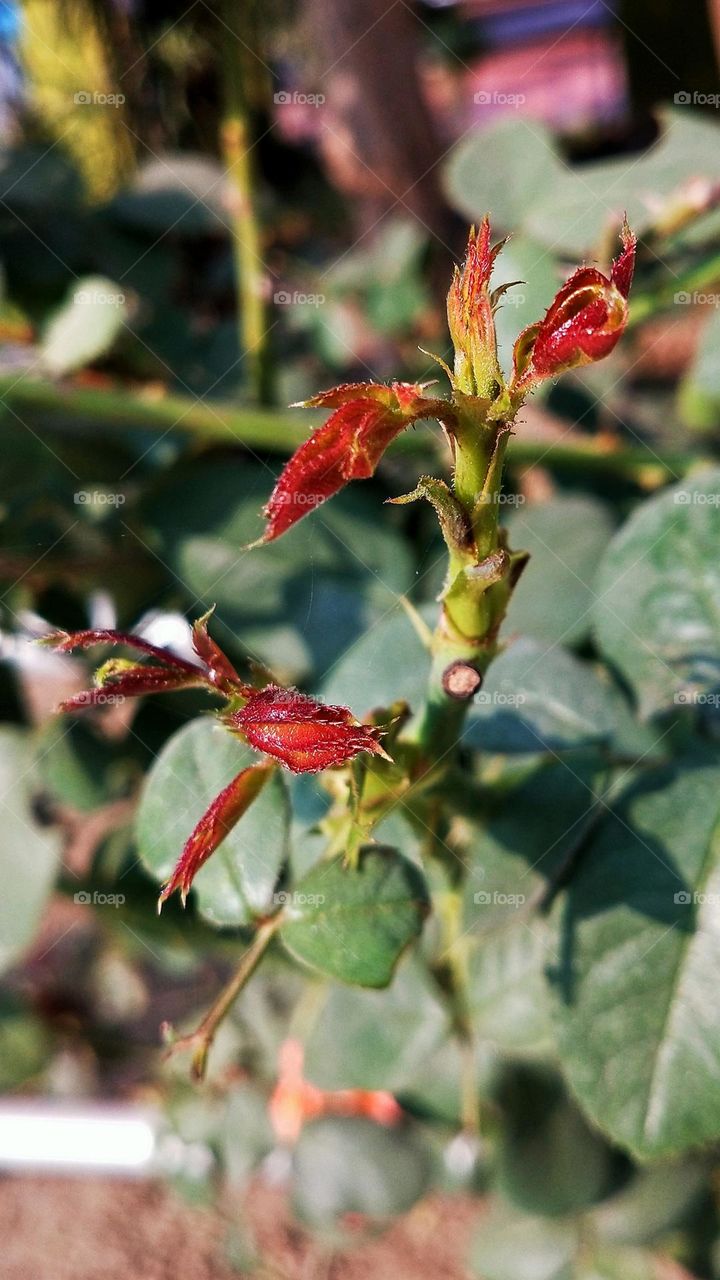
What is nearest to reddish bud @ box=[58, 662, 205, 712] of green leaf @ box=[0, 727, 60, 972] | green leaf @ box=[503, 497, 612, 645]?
green leaf @ box=[503, 497, 612, 645]

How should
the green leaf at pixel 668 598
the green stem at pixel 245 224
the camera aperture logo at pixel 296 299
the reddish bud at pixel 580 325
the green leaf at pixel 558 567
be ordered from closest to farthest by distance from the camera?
1. the reddish bud at pixel 580 325
2. the green leaf at pixel 668 598
3. the green leaf at pixel 558 567
4. the green stem at pixel 245 224
5. the camera aperture logo at pixel 296 299

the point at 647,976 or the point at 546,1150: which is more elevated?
the point at 647,976

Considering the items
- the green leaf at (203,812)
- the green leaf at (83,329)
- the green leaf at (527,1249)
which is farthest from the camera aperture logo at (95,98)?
the green leaf at (527,1249)

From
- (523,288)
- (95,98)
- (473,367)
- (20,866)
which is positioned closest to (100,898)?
(20,866)

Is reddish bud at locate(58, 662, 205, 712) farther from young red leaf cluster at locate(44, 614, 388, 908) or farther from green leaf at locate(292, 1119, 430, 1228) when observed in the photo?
green leaf at locate(292, 1119, 430, 1228)

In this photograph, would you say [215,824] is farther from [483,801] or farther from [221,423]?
[221,423]

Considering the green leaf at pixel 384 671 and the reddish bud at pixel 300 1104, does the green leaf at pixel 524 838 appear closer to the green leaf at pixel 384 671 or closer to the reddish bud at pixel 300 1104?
the green leaf at pixel 384 671

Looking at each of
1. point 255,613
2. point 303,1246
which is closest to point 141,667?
point 255,613
